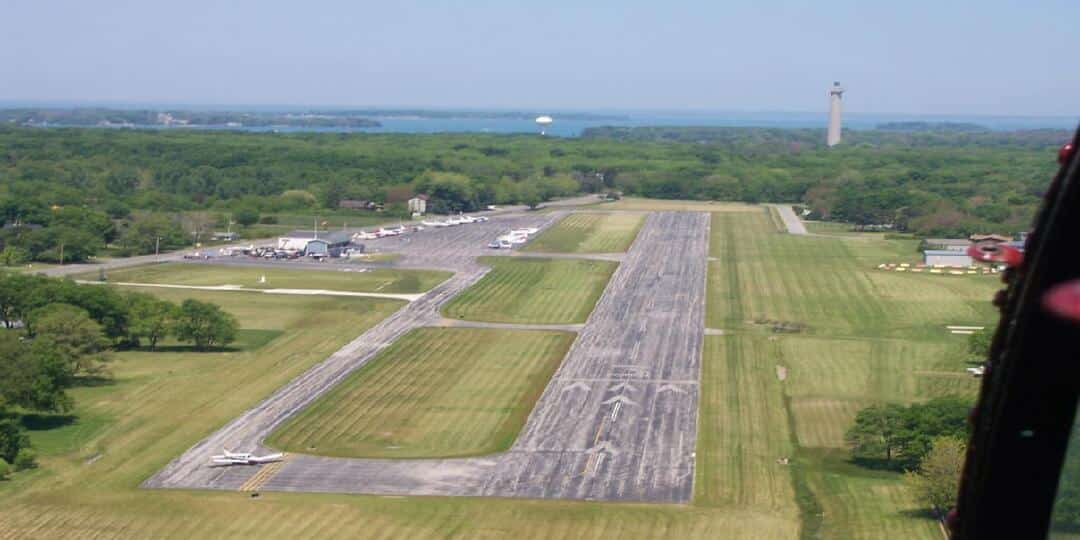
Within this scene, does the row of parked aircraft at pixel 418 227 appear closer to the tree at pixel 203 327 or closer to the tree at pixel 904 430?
the tree at pixel 203 327

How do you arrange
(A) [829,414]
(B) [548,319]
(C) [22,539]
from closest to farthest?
(C) [22,539], (A) [829,414], (B) [548,319]

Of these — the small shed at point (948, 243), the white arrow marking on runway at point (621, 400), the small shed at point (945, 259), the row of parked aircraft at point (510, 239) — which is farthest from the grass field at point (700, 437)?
the row of parked aircraft at point (510, 239)

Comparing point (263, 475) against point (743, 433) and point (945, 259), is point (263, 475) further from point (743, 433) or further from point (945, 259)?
point (945, 259)

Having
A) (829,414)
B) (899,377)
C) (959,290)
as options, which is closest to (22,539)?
(829,414)

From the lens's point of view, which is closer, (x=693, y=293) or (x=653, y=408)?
(x=653, y=408)

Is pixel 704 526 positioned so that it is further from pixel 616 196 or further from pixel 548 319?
pixel 616 196

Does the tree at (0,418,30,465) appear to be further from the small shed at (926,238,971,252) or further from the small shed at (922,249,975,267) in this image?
the small shed at (926,238,971,252)
